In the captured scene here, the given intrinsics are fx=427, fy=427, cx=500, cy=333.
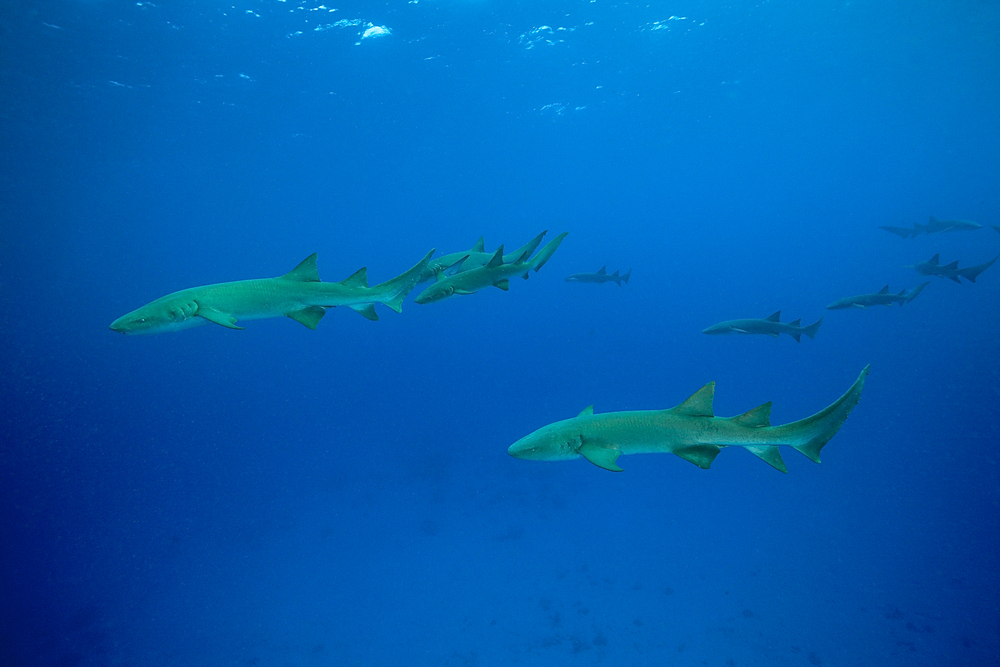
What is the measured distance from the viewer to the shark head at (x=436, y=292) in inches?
191

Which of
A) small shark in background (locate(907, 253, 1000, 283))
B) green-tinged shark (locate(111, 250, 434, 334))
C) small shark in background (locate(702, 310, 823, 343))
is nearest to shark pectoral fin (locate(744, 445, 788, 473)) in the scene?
green-tinged shark (locate(111, 250, 434, 334))

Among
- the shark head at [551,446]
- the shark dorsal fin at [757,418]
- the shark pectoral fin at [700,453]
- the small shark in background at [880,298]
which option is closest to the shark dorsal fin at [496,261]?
the shark head at [551,446]

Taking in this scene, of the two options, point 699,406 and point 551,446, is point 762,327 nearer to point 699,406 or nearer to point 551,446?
point 699,406

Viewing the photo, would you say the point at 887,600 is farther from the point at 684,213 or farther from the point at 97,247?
the point at 684,213

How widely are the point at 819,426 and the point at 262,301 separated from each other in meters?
4.86

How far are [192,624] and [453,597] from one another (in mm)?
9035

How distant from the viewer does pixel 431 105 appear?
28594 mm

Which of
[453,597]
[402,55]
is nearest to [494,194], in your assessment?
[402,55]

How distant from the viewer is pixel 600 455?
3.42 metres

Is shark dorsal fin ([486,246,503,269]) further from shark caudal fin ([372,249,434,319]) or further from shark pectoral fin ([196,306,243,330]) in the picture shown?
shark pectoral fin ([196,306,243,330])

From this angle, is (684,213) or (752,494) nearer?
(752,494)

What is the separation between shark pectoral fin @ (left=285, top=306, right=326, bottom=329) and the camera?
439cm

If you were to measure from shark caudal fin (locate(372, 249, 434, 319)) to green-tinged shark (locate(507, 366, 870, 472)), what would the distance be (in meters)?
2.26

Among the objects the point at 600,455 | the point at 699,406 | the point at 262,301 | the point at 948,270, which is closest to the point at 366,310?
the point at 262,301
